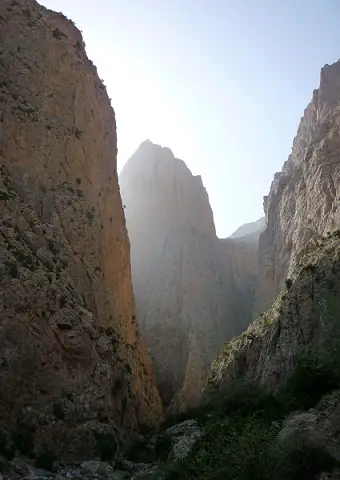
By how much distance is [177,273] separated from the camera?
6888 cm

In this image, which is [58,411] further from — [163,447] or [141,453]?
[163,447]

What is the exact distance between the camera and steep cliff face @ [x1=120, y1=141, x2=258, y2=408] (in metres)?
55.3

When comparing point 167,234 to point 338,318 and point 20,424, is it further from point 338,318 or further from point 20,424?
point 20,424

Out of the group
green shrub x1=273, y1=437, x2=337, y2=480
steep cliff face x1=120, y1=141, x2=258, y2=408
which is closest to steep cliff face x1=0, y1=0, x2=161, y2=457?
green shrub x1=273, y1=437, x2=337, y2=480

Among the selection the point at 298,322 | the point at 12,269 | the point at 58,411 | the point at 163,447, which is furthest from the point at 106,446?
the point at 298,322

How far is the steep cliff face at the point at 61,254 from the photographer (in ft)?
55.1

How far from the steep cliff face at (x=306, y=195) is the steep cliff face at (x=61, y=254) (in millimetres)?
18924

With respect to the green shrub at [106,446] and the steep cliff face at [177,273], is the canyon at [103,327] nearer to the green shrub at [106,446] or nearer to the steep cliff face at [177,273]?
the green shrub at [106,446]

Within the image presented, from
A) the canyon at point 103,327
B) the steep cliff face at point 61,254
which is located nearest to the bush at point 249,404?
the canyon at point 103,327

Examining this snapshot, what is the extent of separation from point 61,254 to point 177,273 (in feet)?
152

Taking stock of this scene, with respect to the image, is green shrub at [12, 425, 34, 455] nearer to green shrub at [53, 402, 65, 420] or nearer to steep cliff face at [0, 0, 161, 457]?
steep cliff face at [0, 0, 161, 457]

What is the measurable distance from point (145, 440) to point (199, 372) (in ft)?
104

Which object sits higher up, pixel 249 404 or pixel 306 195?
pixel 306 195

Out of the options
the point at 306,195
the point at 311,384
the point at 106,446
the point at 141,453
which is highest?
the point at 306,195
